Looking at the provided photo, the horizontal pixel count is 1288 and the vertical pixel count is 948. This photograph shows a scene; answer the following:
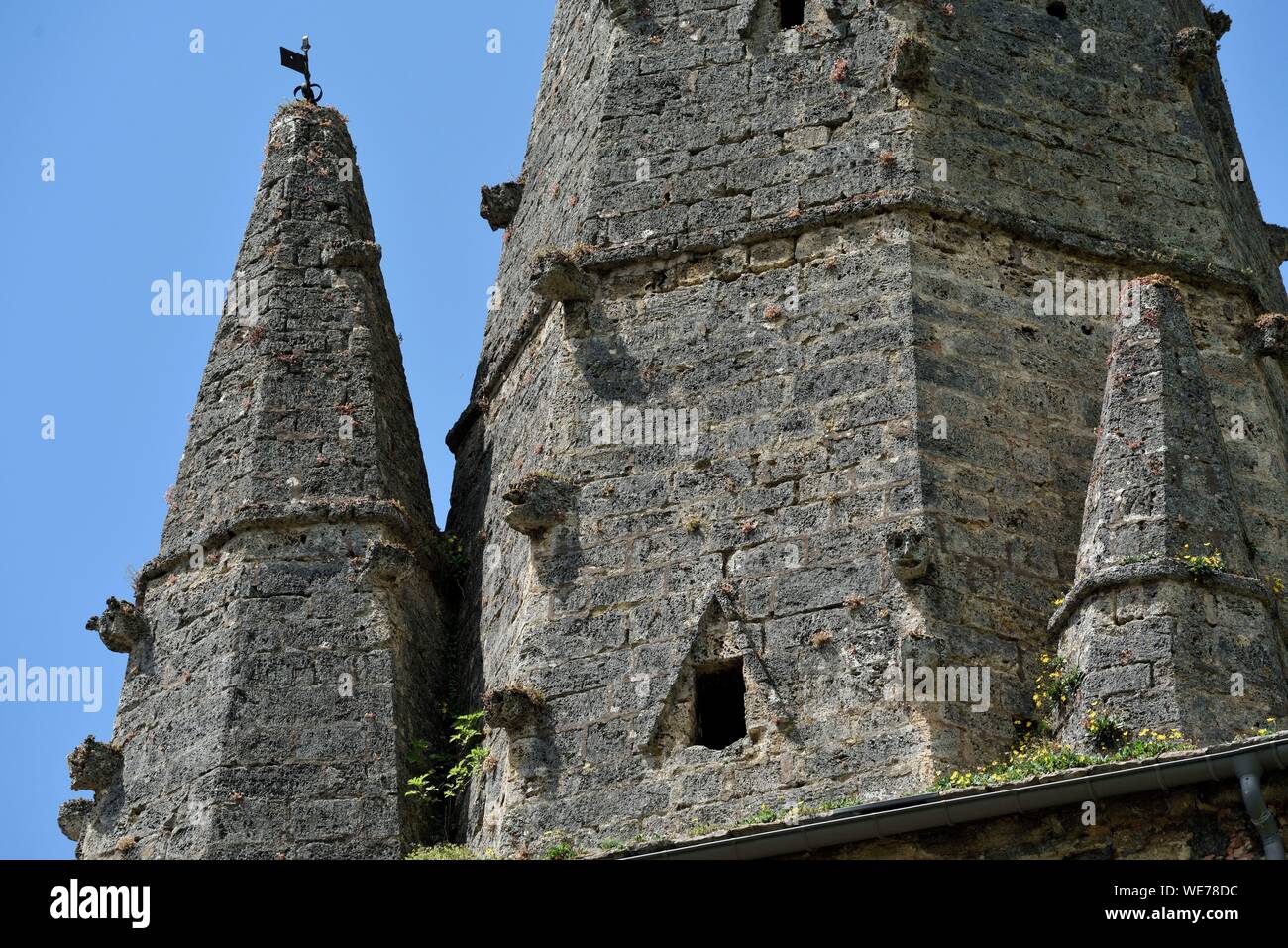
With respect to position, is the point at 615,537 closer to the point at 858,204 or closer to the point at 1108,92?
the point at 858,204

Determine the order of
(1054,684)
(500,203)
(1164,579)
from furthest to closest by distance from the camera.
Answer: (500,203) → (1054,684) → (1164,579)

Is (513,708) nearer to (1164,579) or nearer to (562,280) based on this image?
(562,280)

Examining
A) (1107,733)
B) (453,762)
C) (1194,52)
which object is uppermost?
(1194,52)

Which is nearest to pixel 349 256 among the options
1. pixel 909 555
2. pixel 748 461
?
pixel 748 461

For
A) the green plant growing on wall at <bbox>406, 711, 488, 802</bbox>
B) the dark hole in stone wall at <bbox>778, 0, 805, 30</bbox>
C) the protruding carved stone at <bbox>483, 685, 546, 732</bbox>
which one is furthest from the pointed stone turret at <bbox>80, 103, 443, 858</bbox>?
the dark hole in stone wall at <bbox>778, 0, 805, 30</bbox>

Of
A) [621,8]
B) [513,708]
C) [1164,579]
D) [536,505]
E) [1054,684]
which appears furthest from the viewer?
[621,8]

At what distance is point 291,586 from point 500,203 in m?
4.79

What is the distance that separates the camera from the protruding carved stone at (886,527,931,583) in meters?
19.2

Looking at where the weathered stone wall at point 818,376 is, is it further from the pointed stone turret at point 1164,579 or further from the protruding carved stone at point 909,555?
the pointed stone turret at point 1164,579

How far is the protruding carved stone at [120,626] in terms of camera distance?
70.3 feet

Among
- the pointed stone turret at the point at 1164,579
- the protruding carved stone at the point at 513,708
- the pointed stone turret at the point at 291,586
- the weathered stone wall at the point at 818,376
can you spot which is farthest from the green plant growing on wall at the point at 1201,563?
the pointed stone turret at the point at 291,586

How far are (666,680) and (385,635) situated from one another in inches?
100

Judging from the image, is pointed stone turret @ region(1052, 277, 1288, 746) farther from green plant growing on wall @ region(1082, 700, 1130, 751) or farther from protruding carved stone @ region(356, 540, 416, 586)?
protruding carved stone @ region(356, 540, 416, 586)

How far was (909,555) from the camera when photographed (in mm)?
19156
